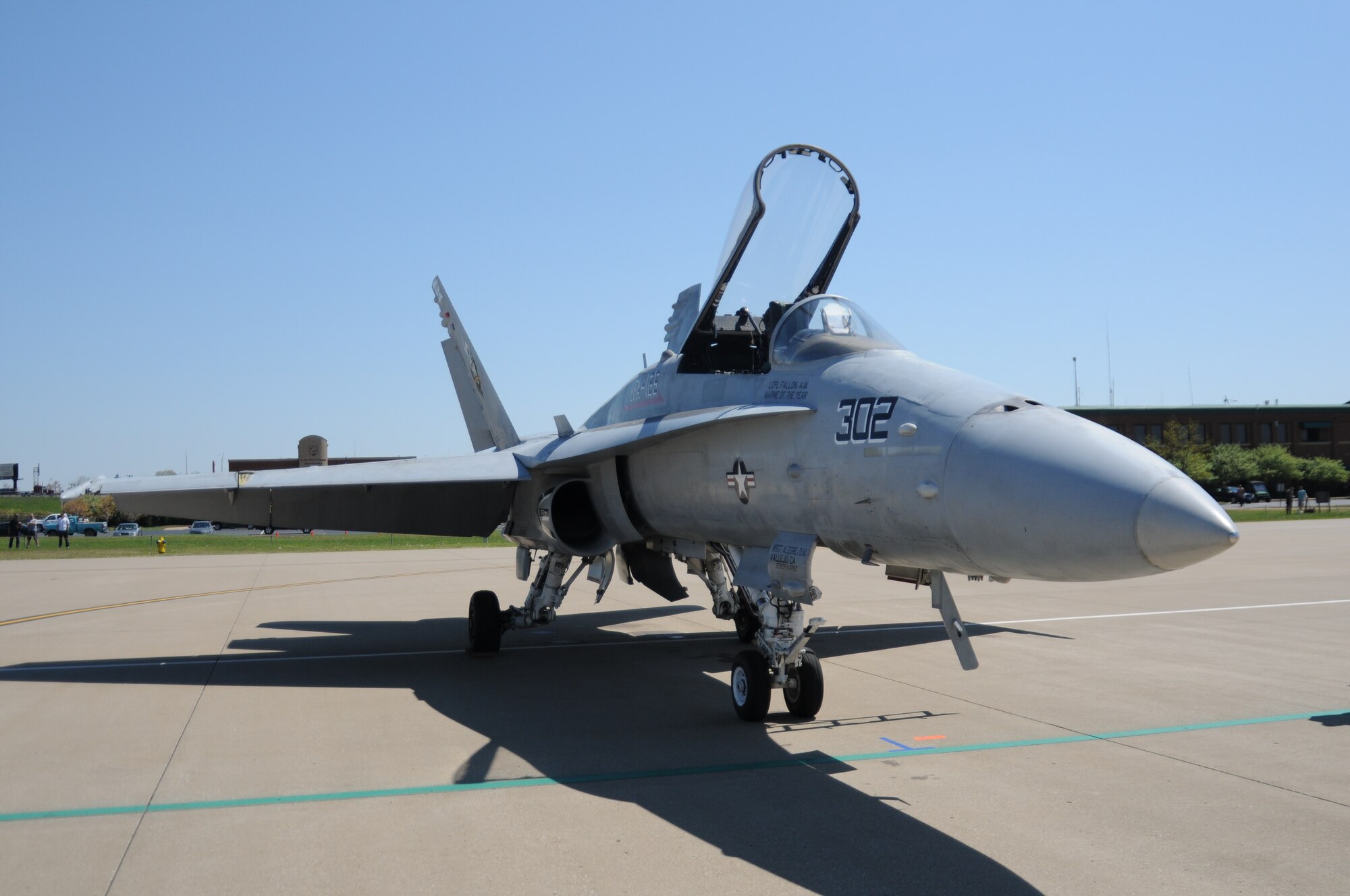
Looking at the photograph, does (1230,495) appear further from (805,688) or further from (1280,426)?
(805,688)

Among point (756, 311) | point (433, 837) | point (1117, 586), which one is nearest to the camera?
point (433, 837)

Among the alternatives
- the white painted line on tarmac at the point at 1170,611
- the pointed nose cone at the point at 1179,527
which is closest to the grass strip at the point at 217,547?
the white painted line on tarmac at the point at 1170,611

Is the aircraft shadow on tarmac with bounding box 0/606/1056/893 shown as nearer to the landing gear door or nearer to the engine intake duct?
the landing gear door

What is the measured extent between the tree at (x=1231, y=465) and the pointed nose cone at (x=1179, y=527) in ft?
216

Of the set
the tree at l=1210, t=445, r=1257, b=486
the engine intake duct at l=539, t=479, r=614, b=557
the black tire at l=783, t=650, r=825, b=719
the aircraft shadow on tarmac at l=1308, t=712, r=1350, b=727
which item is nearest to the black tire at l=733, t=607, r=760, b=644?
the engine intake duct at l=539, t=479, r=614, b=557

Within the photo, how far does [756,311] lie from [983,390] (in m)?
3.17

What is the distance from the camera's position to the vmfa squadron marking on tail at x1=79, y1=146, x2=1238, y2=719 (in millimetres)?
4180

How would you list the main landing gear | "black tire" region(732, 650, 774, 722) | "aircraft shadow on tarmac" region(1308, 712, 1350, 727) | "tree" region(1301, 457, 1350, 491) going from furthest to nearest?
"tree" region(1301, 457, 1350, 491), the main landing gear, "black tire" region(732, 650, 774, 722), "aircraft shadow on tarmac" region(1308, 712, 1350, 727)

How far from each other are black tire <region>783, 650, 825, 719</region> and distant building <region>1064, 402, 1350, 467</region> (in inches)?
2578

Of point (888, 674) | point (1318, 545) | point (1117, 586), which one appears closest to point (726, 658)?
point (888, 674)

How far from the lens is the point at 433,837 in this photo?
4387 mm

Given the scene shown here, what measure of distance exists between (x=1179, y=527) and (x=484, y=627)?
303 inches

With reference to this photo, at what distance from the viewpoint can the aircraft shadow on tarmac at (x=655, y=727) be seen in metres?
4.14

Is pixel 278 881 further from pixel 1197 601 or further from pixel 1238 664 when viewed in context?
pixel 1197 601
